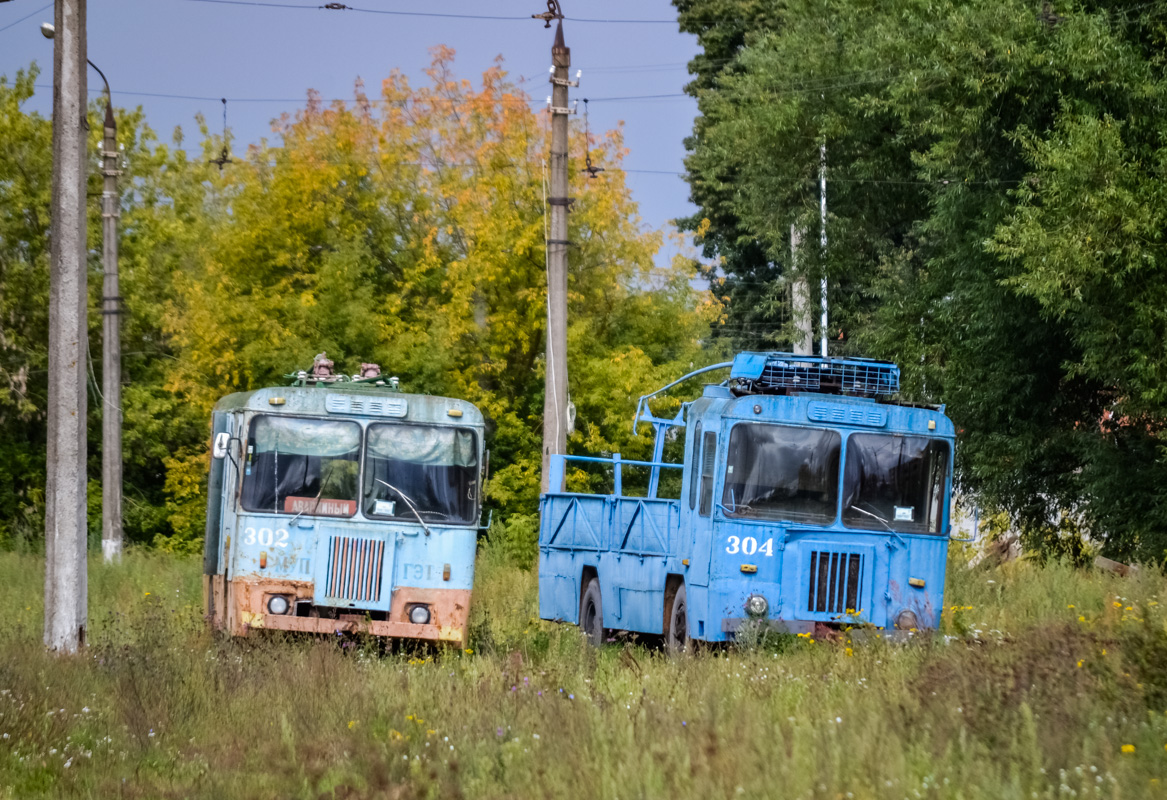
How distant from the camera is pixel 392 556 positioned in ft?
43.8

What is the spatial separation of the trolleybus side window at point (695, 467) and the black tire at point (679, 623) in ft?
2.64

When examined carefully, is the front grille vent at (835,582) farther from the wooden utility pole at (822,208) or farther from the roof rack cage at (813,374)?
the wooden utility pole at (822,208)

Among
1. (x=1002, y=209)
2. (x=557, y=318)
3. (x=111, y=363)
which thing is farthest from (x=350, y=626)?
(x=111, y=363)

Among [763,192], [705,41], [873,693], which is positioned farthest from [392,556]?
[705,41]

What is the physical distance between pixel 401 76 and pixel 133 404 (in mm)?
11634

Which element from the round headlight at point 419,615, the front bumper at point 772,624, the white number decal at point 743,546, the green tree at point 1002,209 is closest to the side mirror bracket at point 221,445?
the round headlight at point 419,615

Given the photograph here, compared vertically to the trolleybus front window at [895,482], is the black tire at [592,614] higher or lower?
lower

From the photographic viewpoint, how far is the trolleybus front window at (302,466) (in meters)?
13.2

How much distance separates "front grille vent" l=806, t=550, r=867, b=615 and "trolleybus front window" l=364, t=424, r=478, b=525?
3474 mm

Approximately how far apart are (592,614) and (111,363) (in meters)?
15.1

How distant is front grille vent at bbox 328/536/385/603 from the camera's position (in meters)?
13.2

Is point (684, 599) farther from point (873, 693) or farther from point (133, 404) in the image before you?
point (133, 404)

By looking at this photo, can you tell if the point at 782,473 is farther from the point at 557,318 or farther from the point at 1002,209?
the point at 557,318

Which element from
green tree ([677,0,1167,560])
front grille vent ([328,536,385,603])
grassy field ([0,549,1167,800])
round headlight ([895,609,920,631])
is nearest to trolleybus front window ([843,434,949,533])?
round headlight ([895,609,920,631])
